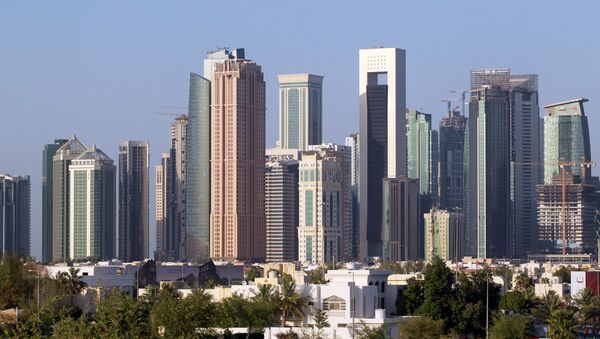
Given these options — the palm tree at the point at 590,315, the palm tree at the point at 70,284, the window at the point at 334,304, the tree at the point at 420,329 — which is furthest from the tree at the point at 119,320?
the palm tree at the point at 590,315

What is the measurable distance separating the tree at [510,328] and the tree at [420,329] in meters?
2.60

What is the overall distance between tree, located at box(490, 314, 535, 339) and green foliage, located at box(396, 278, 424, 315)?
370cm

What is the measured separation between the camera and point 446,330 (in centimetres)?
7694

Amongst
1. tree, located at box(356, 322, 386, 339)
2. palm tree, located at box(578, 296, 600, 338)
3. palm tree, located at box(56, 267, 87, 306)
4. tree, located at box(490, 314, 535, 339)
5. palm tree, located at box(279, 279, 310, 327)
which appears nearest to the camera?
tree, located at box(356, 322, 386, 339)

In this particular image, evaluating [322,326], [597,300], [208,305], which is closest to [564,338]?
[322,326]

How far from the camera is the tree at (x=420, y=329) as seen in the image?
71.1 meters

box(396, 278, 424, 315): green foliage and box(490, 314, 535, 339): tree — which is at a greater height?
box(396, 278, 424, 315): green foliage

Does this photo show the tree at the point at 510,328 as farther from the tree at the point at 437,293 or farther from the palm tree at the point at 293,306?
the palm tree at the point at 293,306

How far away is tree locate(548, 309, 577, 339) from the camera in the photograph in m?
67.3

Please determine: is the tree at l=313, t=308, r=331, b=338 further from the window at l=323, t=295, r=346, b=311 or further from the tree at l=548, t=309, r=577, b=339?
the tree at l=548, t=309, r=577, b=339

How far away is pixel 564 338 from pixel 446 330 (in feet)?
34.2

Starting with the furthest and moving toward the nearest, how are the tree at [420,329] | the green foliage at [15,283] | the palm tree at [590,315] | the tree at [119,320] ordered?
the palm tree at [590,315], the green foliage at [15,283], the tree at [420,329], the tree at [119,320]

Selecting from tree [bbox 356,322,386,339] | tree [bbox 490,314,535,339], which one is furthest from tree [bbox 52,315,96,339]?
tree [bbox 490,314,535,339]

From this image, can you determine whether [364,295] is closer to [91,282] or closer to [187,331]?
[187,331]
